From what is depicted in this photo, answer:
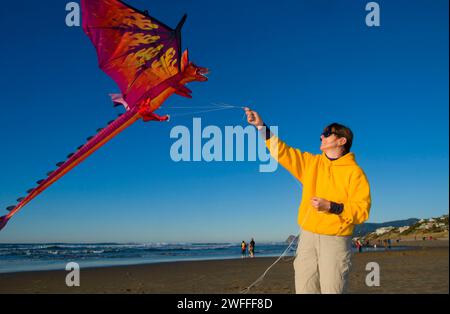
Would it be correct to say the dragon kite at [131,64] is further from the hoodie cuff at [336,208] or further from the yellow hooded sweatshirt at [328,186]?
the hoodie cuff at [336,208]

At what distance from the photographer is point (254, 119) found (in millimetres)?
3701

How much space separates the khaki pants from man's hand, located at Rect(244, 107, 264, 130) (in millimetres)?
1075

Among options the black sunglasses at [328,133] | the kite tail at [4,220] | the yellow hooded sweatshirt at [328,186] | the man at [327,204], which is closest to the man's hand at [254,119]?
the man at [327,204]

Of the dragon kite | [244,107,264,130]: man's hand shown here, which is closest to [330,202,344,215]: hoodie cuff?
[244,107,264,130]: man's hand

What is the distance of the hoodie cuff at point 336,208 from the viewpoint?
3338 millimetres

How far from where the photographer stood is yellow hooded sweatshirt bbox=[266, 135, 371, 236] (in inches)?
136

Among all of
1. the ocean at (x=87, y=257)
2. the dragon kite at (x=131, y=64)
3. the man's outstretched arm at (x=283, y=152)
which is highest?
the dragon kite at (x=131, y=64)

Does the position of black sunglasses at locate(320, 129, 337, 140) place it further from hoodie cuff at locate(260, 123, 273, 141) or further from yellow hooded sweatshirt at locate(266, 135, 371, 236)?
hoodie cuff at locate(260, 123, 273, 141)

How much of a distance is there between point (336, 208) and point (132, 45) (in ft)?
11.6
